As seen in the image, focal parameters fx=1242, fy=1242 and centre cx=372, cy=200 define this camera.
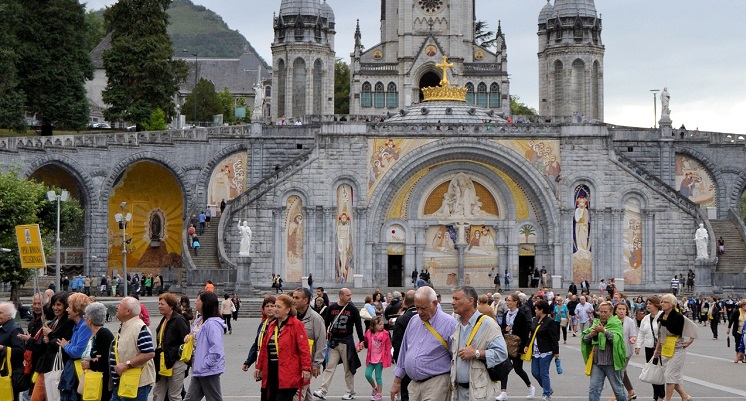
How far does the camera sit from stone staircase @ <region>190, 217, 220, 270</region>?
174 ft

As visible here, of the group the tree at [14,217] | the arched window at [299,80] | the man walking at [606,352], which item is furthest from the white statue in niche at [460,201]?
A: the man walking at [606,352]

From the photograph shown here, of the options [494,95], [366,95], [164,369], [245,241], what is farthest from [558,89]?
[164,369]

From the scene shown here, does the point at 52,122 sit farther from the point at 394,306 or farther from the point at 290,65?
the point at 394,306

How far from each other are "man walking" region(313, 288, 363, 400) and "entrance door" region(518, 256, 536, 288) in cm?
3752

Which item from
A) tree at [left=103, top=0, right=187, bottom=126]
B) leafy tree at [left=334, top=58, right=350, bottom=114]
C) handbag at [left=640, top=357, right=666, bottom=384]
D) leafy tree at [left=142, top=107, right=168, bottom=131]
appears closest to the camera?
handbag at [left=640, top=357, right=666, bottom=384]

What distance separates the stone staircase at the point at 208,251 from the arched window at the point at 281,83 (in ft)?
51.7

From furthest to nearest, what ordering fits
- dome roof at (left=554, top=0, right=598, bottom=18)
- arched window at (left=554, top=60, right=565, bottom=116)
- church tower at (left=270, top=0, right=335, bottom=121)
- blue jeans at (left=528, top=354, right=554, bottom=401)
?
dome roof at (left=554, top=0, right=598, bottom=18) → arched window at (left=554, top=60, right=565, bottom=116) → church tower at (left=270, top=0, right=335, bottom=121) → blue jeans at (left=528, top=354, right=554, bottom=401)

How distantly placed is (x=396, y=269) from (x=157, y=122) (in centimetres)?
1550

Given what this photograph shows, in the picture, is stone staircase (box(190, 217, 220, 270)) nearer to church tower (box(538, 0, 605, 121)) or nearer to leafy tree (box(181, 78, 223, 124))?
church tower (box(538, 0, 605, 121))

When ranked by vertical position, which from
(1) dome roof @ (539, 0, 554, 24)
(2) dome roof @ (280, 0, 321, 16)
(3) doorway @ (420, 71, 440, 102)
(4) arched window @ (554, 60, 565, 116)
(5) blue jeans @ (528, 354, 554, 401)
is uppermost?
(1) dome roof @ (539, 0, 554, 24)

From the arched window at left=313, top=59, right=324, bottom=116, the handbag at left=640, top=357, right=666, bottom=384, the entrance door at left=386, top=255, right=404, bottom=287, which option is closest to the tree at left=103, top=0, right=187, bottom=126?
the arched window at left=313, top=59, right=324, bottom=116

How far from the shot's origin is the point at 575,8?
6988 centimetres

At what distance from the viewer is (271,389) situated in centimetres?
1482

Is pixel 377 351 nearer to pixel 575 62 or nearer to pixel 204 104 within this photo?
pixel 575 62
